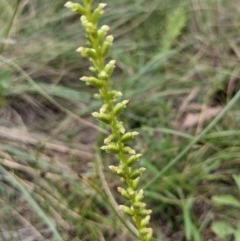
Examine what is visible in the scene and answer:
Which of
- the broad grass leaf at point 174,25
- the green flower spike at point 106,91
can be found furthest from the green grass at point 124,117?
the green flower spike at point 106,91

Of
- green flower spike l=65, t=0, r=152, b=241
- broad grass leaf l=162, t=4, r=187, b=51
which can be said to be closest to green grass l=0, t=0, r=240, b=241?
broad grass leaf l=162, t=4, r=187, b=51

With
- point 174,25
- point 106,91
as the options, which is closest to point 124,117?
point 174,25

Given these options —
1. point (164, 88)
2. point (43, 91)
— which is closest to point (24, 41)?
point (43, 91)

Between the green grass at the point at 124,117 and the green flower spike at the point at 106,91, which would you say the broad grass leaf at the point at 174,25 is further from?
the green flower spike at the point at 106,91

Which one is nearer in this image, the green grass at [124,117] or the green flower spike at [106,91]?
the green flower spike at [106,91]

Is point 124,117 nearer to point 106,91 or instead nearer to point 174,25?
point 174,25

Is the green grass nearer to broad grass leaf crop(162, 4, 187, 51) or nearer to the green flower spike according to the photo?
broad grass leaf crop(162, 4, 187, 51)

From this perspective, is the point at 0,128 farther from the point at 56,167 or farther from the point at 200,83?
the point at 200,83

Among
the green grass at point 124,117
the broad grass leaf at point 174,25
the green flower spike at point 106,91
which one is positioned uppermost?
the green flower spike at point 106,91

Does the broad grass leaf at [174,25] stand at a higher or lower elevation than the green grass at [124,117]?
higher

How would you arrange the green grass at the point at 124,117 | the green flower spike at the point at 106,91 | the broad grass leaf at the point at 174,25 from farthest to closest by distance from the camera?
the broad grass leaf at the point at 174,25
the green grass at the point at 124,117
the green flower spike at the point at 106,91
